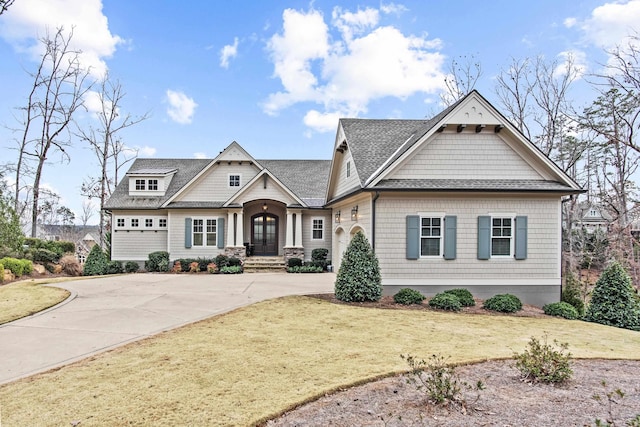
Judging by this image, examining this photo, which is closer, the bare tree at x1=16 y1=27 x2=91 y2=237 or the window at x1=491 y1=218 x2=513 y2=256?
the window at x1=491 y1=218 x2=513 y2=256

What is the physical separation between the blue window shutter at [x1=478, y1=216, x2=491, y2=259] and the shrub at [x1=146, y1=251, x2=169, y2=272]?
1512 cm

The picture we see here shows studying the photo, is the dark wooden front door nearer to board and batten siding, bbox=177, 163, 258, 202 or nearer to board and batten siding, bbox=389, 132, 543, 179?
board and batten siding, bbox=177, 163, 258, 202

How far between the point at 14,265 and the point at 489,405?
18278 millimetres

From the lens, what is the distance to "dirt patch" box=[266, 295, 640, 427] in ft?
11.5

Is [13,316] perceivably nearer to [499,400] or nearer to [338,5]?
[499,400]

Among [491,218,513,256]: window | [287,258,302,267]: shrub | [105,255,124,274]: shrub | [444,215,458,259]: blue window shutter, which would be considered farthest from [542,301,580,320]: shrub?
[105,255,124,274]: shrub

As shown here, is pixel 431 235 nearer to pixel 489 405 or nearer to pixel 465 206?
pixel 465 206

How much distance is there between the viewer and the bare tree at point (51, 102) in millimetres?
22172

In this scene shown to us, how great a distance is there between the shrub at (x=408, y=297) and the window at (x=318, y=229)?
8909mm

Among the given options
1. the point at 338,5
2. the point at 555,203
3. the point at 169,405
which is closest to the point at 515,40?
the point at 338,5

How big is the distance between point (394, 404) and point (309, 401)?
99 centimetres

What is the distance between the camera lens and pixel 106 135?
2456cm

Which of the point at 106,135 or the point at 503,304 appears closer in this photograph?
the point at 503,304

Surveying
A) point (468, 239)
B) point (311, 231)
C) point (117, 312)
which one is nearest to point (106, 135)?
point (311, 231)
